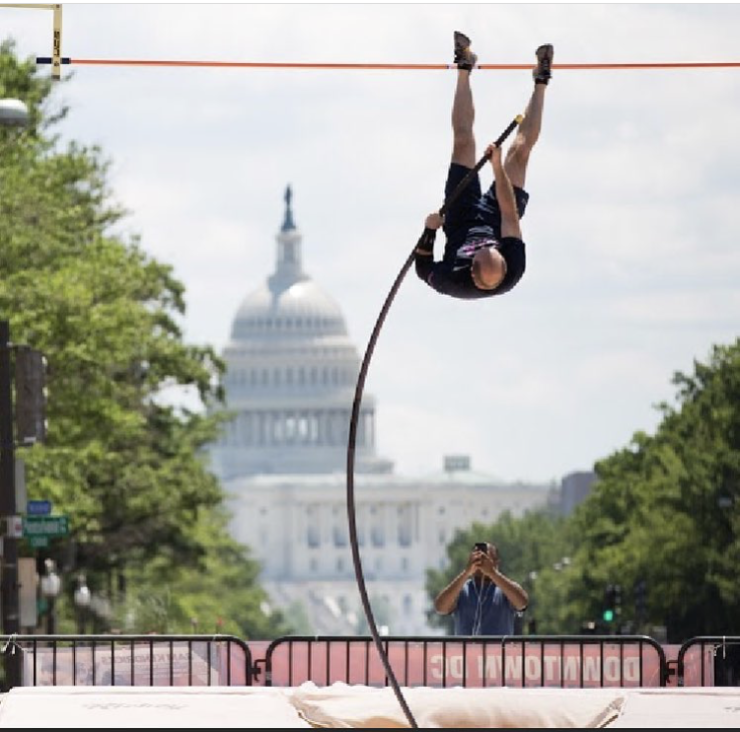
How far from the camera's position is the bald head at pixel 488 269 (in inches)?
583

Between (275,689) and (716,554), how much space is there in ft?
212

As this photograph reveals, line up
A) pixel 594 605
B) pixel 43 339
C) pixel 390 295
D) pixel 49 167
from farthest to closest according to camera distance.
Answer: pixel 594 605
pixel 49 167
pixel 43 339
pixel 390 295

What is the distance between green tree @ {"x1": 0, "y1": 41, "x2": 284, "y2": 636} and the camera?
56.1 meters

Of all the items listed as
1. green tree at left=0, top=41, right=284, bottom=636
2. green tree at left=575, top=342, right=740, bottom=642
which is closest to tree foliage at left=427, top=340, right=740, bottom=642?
green tree at left=575, top=342, right=740, bottom=642

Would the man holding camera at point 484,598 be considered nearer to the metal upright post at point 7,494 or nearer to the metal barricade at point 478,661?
the metal barricade at point 478,661

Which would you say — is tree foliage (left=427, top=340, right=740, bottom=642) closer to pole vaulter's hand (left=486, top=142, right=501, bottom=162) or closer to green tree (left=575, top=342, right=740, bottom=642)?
Result: green tree (left=575, top=342, right=740, bottom=642)

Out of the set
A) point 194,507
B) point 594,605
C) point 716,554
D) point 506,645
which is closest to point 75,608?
point 194,507

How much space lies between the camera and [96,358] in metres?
57.0

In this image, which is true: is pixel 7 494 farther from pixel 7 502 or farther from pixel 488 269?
pixel 488 269

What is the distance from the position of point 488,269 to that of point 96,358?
1673 inches

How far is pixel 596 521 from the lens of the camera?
4525 inches

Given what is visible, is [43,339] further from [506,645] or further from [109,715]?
[109,715]

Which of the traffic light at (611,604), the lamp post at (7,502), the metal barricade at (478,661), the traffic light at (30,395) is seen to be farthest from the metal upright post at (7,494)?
the traffic light at (611,604)

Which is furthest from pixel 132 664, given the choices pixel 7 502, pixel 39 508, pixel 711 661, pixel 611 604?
pixel 611 604
